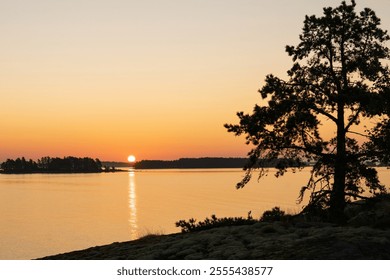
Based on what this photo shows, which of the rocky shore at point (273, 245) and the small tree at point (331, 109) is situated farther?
the small tree at point (331, 109)

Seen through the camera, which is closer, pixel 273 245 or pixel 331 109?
pixel 273 245

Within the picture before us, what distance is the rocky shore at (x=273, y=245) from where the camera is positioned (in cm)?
1115

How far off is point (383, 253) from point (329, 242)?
1.33m

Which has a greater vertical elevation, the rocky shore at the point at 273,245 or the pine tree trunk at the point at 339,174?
the pine tree trunk at the point at 339,174

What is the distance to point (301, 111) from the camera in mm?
24078

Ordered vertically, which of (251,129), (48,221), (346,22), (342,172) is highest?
(346,22)

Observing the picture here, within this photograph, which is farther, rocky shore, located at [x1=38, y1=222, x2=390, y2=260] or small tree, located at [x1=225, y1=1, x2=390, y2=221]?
small tree, located at [x1=225, y1=1, x2=390, y2=221]

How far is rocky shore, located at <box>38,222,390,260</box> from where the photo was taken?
11.1 metres

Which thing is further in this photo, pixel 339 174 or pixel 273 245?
pixel 339 174

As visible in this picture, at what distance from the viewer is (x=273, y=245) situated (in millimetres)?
12578

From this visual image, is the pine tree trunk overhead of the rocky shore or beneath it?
overhead

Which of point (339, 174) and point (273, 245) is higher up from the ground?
point (339, 174)
